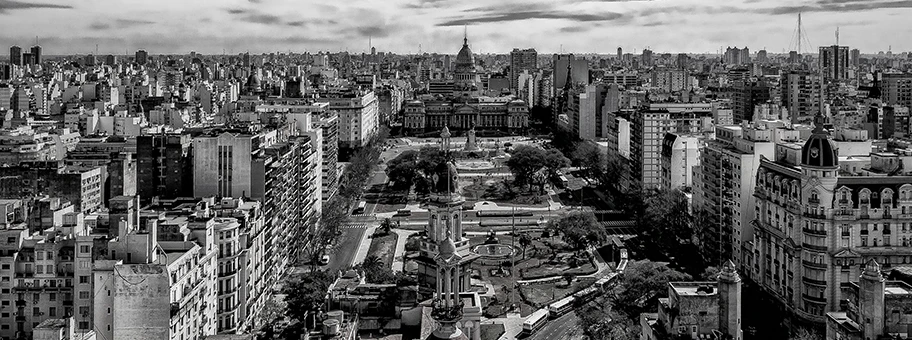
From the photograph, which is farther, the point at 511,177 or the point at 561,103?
the point at 561,103

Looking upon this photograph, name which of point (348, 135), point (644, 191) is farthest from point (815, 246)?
point (348, 135)

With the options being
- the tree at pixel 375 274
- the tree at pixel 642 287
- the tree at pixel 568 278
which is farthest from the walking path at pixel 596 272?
the tree at pixel 375 274

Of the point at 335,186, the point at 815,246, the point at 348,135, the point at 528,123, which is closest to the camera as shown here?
the point at 815,246

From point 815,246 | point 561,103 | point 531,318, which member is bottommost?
point 531,318

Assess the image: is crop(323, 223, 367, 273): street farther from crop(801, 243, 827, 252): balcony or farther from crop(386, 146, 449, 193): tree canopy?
crop(801, 243, 827, 252): balcony

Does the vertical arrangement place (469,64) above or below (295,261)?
above

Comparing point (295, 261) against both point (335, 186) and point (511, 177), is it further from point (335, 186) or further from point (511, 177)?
point (511, 177)

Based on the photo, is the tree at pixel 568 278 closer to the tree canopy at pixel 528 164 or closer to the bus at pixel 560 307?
the bus at pixel 560 307
